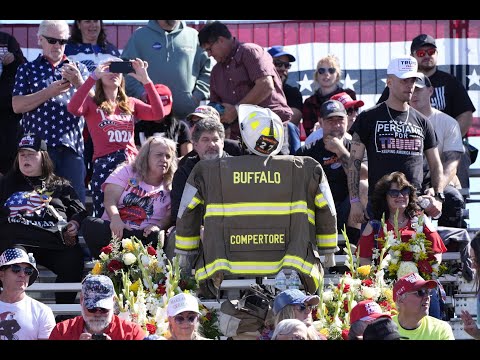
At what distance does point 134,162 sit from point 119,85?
1.01 meters

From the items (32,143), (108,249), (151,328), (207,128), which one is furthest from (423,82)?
(151,328)

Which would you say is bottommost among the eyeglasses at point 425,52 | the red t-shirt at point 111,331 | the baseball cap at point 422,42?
the red t-shirt at point 111,331

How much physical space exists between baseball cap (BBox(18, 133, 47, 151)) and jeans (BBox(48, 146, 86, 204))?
0.44 metres

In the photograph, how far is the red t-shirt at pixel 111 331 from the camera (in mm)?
9195

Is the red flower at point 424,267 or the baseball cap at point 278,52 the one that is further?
the baseball cap at point 278,52

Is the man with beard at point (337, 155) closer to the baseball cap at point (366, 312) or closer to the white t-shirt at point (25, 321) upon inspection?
the baseball cap at point (366, 312)

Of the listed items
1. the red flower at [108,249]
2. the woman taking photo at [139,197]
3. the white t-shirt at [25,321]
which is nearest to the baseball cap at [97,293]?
the white t-shirt at [25,321]

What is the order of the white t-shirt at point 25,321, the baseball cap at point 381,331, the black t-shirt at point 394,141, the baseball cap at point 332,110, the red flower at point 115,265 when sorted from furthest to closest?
1. the baseball cap at point 332,110
2. the black t-shirt at point 394,141
3. the red flower at point 115,265
4. the white t-shirt at point 25,321
5. the baseball cap at point 381,331

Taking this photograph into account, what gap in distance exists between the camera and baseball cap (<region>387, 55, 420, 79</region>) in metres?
11.9

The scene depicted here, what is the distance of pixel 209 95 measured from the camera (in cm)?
1384

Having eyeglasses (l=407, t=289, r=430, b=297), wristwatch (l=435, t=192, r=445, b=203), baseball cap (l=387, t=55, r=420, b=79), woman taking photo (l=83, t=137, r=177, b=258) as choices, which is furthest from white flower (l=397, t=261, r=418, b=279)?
woman taking photo (l=83, t=137, r=177, b=258)

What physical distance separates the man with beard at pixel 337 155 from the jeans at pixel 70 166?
79.6 inches

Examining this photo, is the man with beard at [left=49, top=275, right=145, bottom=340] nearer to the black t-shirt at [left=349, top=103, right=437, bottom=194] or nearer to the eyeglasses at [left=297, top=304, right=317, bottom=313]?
the eyeglasses at [left=297, top=304, right=317, bottom=313]

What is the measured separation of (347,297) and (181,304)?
58.3 inches
